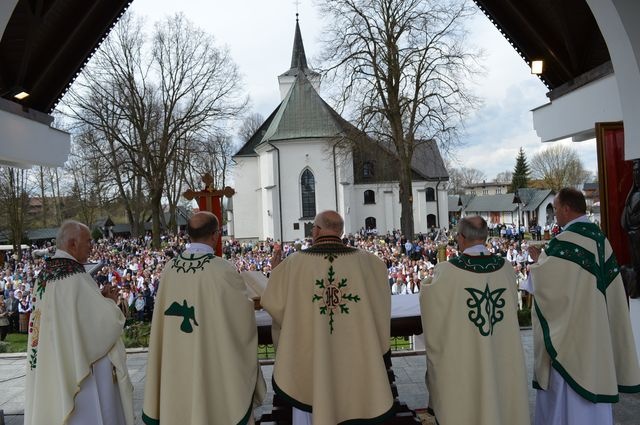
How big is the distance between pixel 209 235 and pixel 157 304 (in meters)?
0.64

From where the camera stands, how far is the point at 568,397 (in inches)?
170

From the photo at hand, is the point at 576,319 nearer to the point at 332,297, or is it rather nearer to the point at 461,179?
the point at 332,297

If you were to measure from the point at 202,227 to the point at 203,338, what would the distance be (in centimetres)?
79

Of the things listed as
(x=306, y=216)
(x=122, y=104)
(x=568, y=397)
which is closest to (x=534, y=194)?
(x=306, y=216)

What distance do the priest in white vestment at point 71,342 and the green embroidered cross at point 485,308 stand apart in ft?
8.59

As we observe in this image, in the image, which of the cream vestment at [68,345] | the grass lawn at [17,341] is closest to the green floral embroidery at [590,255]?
the cream vestment at [68,345]

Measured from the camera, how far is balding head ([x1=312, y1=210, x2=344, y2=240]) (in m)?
4.02

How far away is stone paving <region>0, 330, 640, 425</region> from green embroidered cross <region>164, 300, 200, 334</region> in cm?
214

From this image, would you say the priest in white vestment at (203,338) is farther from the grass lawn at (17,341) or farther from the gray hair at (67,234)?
the grass lawn at (17,341)

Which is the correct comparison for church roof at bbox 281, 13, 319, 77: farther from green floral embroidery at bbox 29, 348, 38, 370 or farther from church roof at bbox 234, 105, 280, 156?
green floral embroidery at bbox 29, 348, 38, 370

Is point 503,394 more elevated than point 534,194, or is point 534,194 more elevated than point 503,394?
point 534,194

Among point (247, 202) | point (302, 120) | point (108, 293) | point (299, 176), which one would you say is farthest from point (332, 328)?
point (247, 202)

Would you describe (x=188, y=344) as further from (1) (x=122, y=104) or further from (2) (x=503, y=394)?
(1) (x=122, y=104)

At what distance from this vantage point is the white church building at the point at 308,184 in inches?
1734
